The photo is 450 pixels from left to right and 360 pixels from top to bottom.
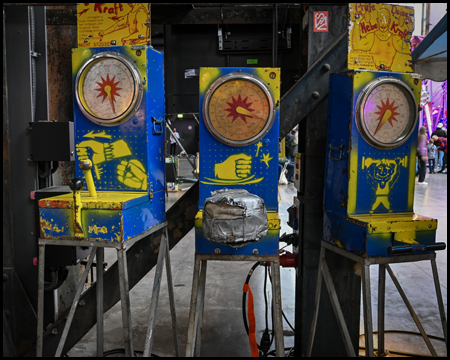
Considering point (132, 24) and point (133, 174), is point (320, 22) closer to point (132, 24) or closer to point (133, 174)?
point (132, 24)

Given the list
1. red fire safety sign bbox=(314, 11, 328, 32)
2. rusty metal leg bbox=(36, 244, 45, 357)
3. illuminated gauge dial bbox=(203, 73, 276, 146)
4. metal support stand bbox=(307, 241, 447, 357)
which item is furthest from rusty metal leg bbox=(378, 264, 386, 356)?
rusty metal leg bbox=(36, 244, 45, 357)

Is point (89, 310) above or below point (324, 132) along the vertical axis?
below

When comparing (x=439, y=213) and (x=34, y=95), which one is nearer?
(x=34, y=95)

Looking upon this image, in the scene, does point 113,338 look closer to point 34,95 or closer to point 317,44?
point 34,95

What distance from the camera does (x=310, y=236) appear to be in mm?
2195

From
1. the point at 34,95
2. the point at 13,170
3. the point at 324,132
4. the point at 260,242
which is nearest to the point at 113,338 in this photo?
the point at 13,170

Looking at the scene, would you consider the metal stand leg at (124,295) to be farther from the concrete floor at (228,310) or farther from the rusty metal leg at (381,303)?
the rusty metal leg at (381,303)

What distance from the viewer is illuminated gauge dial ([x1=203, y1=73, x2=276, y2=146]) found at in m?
1.85

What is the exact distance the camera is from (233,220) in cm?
153

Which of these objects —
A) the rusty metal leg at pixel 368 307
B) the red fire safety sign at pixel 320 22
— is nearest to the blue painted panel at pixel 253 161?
the rusty metal leg at pixel 368 307

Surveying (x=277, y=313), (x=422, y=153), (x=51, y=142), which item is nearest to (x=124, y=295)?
(x=277, y=313)

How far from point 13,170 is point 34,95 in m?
0.51

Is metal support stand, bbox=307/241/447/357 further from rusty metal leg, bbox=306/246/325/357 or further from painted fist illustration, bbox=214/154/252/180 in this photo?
painted fist illustration, bbox=214/154/252/180

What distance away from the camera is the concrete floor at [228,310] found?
2578mm
